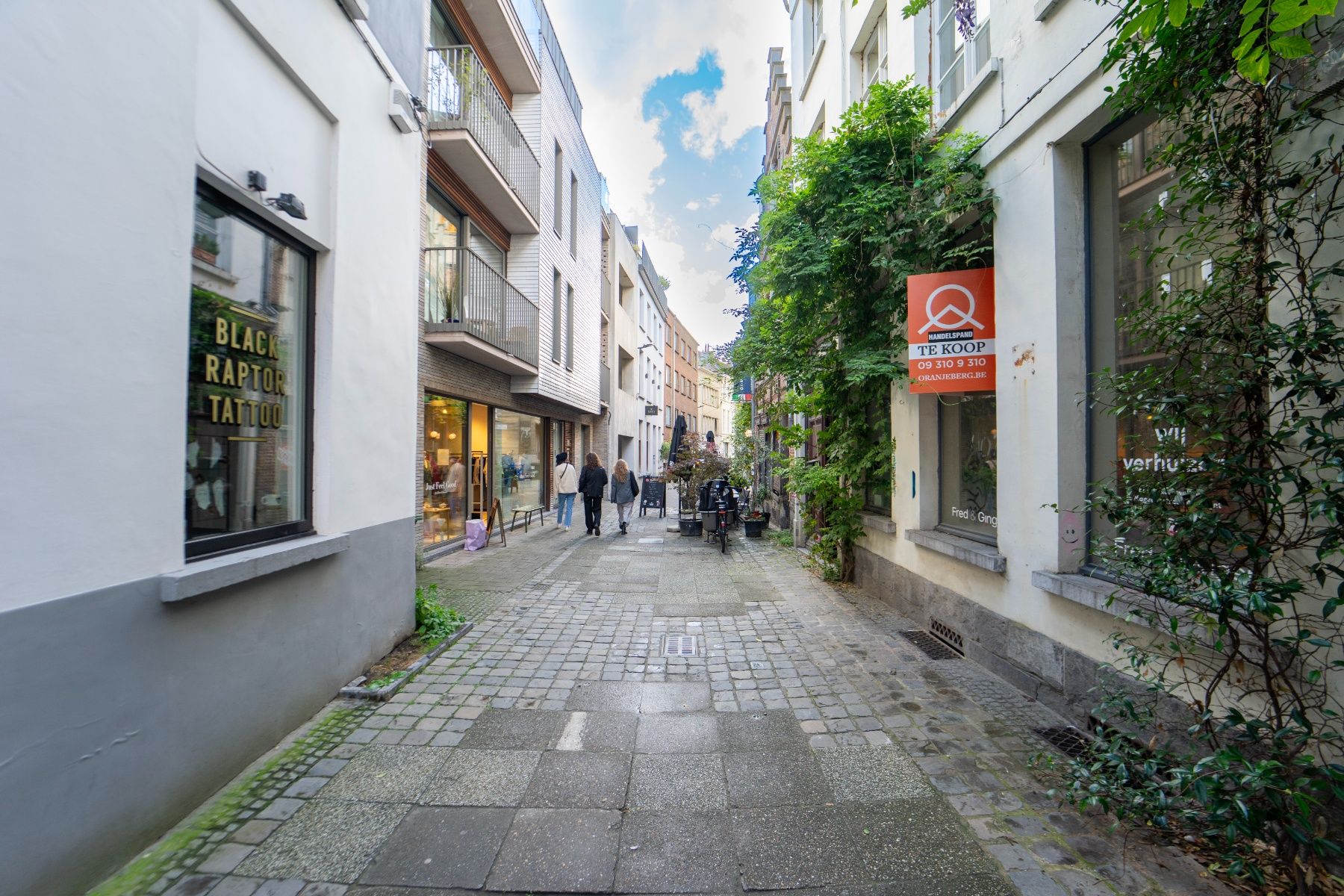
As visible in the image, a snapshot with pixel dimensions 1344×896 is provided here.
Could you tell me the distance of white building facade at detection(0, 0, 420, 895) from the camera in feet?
6.92

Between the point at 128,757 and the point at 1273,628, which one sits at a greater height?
the point at 1273,628

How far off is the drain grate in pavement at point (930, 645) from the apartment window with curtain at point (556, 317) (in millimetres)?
10357

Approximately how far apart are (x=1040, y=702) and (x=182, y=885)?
15.8ft

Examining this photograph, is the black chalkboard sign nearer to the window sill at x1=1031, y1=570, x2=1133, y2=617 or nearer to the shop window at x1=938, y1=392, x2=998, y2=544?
the shop window at x1=938, y1=392, x2=998, y2=544

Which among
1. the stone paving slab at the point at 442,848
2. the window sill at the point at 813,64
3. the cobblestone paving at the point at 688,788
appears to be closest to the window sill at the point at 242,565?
the cobblestone paving at the point at 688,788

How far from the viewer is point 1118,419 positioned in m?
3.65

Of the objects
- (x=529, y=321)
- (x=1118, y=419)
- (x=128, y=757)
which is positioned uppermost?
(x=529, y=321)

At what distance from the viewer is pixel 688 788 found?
3029 millimetres

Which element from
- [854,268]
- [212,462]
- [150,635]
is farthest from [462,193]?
[150,635]

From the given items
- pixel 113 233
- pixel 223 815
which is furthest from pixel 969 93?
pixel 223 815

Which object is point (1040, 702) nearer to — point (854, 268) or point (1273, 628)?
point (1273, 628)

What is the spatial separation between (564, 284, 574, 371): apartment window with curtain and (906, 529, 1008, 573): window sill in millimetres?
11059

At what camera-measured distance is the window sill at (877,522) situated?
263 inches

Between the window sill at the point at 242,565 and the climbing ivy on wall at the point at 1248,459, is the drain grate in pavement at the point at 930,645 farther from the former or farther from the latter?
the window sill at the point at 242,565
